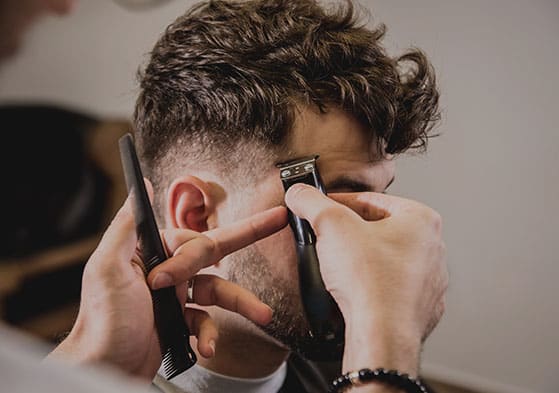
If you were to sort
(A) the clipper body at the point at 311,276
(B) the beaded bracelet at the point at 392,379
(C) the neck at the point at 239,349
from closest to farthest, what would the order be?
(B) the beaded bracelet at the point at 392,379
(A) the clipper body at the point at 311,276
(C) the neck at the point at 239,349

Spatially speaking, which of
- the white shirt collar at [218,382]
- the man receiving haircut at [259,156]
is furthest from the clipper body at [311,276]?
the white shirt collar at [218,382]

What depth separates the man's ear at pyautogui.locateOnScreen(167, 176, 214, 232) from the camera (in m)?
0.75

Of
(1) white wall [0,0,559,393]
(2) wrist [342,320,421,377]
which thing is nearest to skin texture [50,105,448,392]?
(2) wrist [342,320,421,377]

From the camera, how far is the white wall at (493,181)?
0.72m

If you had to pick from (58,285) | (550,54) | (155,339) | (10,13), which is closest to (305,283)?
(155,339)

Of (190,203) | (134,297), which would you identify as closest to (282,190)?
(190,203)

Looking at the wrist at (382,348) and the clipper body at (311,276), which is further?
the clipper body at (311,276)

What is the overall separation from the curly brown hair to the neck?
0.71 feet

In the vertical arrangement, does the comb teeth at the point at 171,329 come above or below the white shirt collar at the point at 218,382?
above

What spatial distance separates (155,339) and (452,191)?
396 millimetres

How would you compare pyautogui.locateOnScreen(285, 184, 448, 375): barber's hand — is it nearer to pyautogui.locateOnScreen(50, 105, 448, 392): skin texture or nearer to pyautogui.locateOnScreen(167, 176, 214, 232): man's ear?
pyautogui.locateOnScreen(50, 105, 448, 392): skin texture

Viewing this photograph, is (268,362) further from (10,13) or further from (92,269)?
(10,13)

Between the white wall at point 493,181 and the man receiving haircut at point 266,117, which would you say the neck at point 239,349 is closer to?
the man receiving haircut at point 266,117

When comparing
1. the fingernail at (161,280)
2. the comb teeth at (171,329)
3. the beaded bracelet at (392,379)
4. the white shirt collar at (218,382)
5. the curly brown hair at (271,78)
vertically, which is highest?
the curly brown hair at (271,78)
